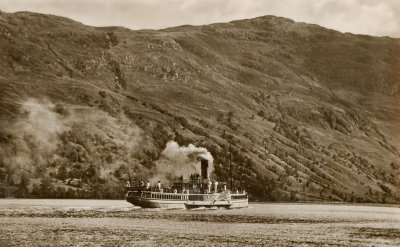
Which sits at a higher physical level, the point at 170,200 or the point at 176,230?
the point at 170,200

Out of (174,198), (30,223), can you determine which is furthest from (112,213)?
(30,223)

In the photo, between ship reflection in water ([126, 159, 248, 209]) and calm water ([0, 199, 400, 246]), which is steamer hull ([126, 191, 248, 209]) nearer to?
ship reflection in water ([126, 159, 248, 209])

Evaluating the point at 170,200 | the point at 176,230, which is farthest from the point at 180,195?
the point at 176,230

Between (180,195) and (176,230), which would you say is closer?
(176,230)

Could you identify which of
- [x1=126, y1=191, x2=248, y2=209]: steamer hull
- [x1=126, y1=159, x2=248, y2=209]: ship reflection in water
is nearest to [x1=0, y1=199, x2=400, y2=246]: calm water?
[x1=126, y1=191, x2=248, y2=209]: steamer hull

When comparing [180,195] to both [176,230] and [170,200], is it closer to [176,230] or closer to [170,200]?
[170,200]

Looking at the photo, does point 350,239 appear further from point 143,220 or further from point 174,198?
point 174,198

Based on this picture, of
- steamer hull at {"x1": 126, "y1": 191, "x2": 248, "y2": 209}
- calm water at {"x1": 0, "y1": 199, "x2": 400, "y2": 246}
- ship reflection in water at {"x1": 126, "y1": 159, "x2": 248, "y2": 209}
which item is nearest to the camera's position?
calm water at {"x1": 0, "y1": 199, "x2": 400, "y2": 246}

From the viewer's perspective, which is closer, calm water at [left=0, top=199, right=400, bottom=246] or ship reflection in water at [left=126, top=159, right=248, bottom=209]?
calm water at [left=0, top=199, right=400, bottom=246]

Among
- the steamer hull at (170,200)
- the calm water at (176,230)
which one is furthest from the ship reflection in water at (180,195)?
the calm water at (176,230)

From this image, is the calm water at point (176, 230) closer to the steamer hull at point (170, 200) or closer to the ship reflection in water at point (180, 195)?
the steamer hull at point (170, 200)

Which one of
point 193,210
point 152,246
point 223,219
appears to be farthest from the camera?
point 193,210
